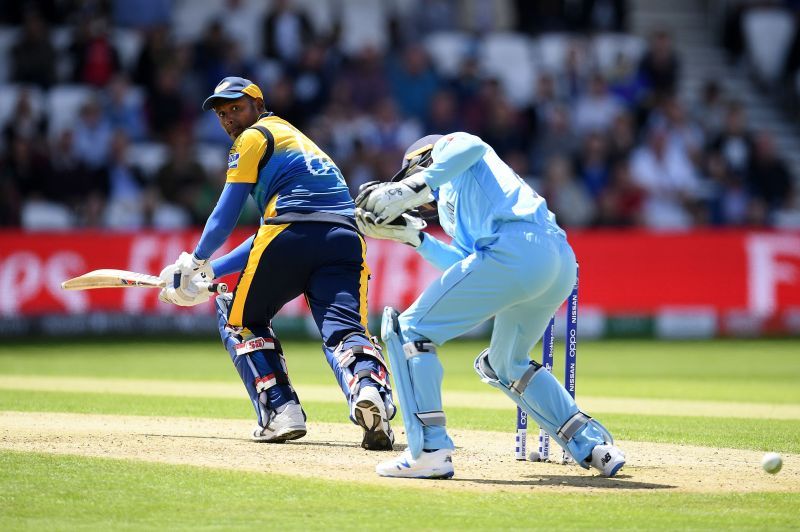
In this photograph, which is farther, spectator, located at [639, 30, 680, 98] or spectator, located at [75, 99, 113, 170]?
spectator, located at [639, 30, 680, 98]

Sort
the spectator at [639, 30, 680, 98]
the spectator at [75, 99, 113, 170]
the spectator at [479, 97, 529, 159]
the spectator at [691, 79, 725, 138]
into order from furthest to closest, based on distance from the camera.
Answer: the spectator at [691, 79, 725, 138], the spectator at [639, 30, 680, 98], the spectator at [479, 97, 529, 159], the spectator at [75, 99, 113, 170]

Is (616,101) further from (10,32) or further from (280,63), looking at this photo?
(10,32)

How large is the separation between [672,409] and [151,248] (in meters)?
8.73

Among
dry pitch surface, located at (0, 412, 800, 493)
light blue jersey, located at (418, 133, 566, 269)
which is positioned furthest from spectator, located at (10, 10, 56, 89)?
light blue jersey, located at (418, 133, 566, 269)

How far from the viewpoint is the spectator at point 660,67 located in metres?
21.6

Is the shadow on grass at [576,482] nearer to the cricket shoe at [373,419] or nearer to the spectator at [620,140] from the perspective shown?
the cricket shoe at [373,419]

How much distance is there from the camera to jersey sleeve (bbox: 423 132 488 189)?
643cm

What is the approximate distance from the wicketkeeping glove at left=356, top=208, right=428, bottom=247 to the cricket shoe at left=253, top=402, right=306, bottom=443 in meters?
1.66

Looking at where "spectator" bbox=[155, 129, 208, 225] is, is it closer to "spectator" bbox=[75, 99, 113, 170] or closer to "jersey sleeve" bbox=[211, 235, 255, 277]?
"spectator" bbox=[75, 99, 113, 170]

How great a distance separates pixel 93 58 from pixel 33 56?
2.94 ft

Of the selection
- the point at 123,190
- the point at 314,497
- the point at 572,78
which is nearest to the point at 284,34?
the point at 123,190

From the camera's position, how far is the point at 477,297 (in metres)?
6.56

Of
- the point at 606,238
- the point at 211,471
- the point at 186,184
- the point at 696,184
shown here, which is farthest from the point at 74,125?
the point at 211,471

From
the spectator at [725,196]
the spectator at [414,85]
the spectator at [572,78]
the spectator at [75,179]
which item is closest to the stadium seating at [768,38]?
the spectator at [725,196]
